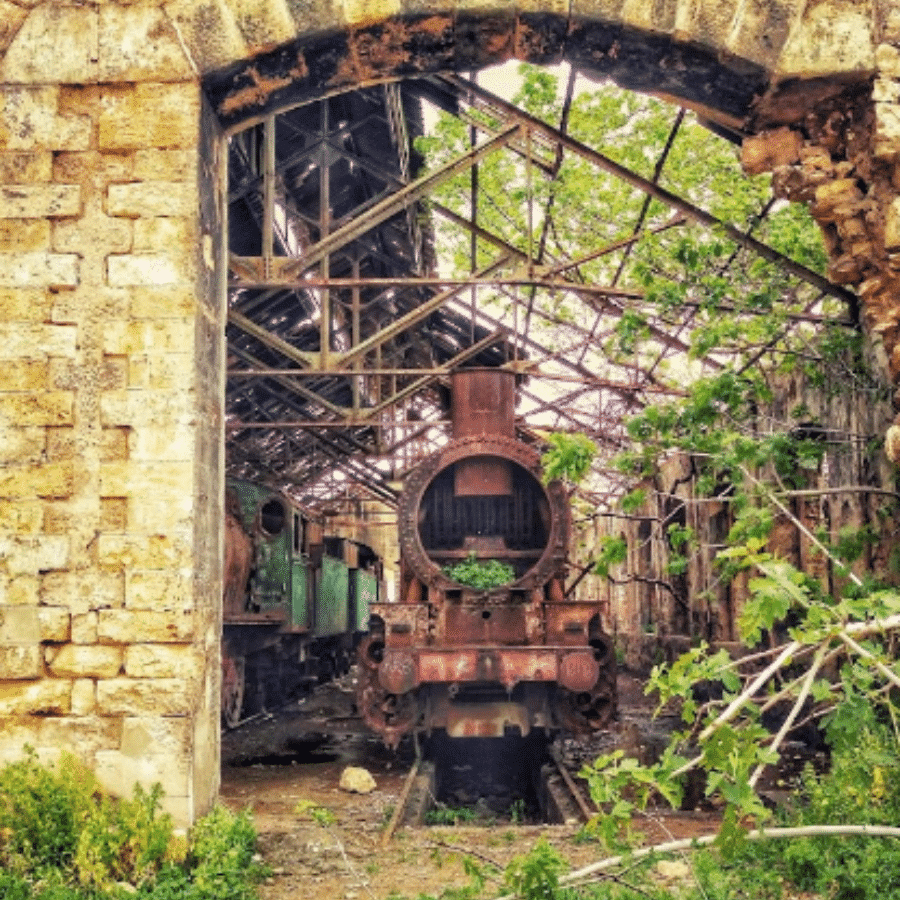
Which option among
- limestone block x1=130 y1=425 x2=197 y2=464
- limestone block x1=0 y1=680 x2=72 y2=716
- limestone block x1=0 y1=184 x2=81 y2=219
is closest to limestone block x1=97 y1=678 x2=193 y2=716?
limestone block x1=0 y1=680 x2=72 y2=716

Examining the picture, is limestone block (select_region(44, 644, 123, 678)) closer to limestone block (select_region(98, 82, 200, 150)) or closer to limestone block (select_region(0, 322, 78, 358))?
limestone block (select_region(0, 322, 78, 358))

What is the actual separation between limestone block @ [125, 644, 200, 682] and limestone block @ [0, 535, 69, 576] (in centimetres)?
55

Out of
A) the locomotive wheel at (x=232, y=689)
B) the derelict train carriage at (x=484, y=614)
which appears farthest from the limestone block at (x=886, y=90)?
the locomotive wheel at (x=232, y=689)

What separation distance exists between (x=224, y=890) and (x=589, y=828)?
74.7 inches

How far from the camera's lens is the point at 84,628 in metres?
4.80

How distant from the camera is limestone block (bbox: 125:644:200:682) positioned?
4770mm

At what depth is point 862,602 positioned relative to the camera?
10.6 feet

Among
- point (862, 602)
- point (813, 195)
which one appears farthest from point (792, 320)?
point (862, 602)

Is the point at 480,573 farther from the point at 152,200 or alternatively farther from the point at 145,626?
the point at 152,200

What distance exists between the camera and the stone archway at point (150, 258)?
4.79 m

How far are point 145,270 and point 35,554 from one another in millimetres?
1479

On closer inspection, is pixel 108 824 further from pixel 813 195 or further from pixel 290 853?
pixel 813 195

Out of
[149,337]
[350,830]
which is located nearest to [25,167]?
[149,337]

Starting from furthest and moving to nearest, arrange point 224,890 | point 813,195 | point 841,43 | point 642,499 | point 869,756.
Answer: point 642,499, point 813,195, point 841,43, point 869,756, point 224,890
